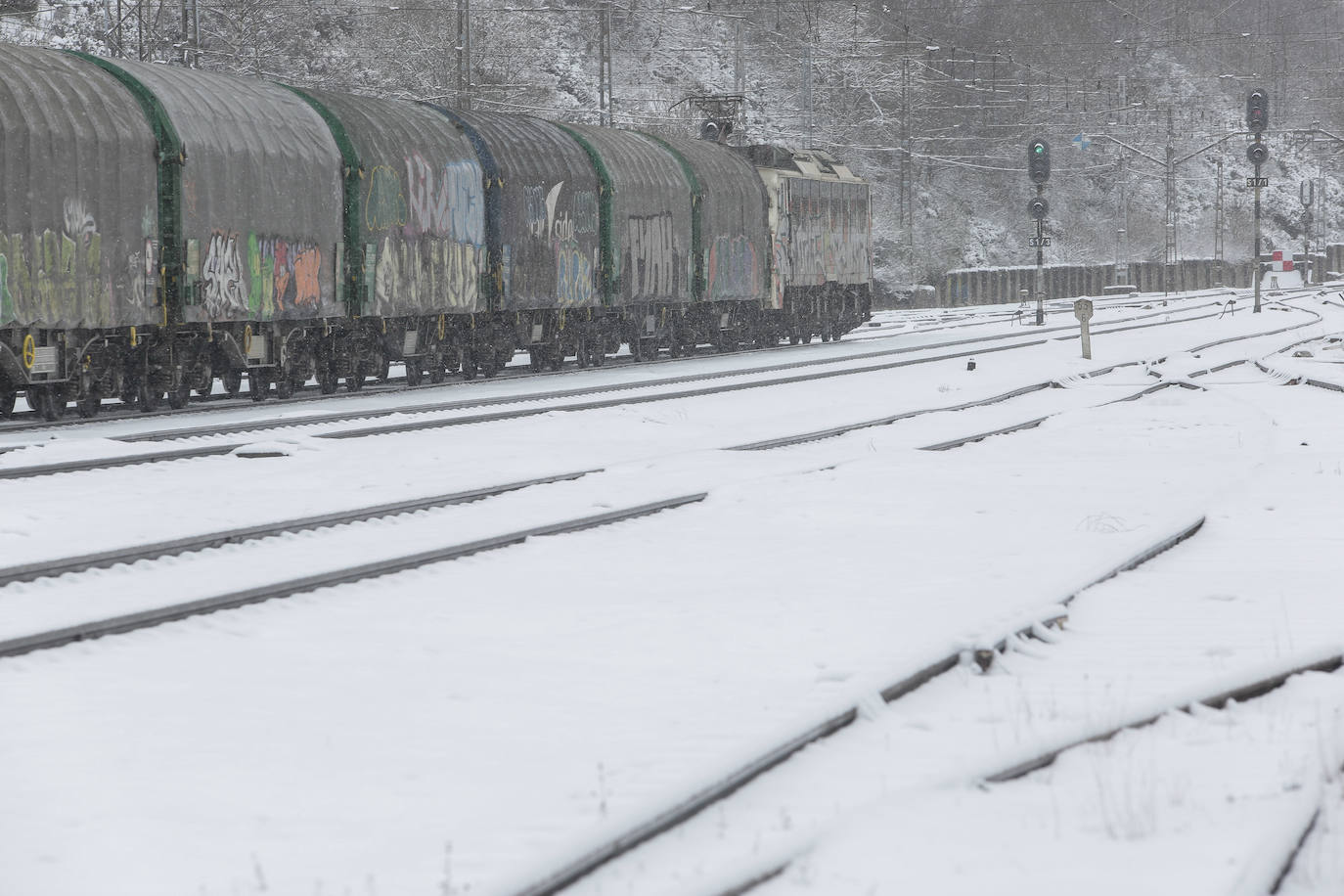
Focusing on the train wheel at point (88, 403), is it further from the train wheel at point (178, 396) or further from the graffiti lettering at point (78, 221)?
the graffiti lettering at point (78, 221)

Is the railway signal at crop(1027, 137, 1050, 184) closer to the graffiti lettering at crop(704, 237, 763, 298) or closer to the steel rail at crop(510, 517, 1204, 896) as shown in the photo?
the graffiti lettering at crop(704, 237, 763, 298)

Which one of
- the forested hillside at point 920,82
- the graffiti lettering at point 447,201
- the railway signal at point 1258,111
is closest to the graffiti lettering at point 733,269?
the graffiti lettering at point 447,201

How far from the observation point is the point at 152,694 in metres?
6.11

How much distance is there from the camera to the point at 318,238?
20.5 metres

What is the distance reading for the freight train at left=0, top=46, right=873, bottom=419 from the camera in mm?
16562

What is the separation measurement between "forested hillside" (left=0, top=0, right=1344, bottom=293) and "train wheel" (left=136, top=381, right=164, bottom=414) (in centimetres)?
4321

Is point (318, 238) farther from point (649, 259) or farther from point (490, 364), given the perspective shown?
point (649, 259)

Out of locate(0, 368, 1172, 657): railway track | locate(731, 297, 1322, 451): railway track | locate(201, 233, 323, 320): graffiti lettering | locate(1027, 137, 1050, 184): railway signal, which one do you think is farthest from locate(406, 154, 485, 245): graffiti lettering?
locate(1027, 137, 1050, 184): railway signal

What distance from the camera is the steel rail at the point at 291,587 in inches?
272

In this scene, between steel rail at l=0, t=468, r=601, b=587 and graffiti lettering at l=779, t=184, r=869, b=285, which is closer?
steel rail at l=0, t=468, r=601, b=587

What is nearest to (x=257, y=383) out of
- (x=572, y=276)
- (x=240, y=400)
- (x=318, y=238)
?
(x=240, y=400)

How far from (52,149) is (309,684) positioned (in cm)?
1169

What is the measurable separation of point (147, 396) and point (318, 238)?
11.2 ft

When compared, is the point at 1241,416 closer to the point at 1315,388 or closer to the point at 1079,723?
the point at 1315,388
